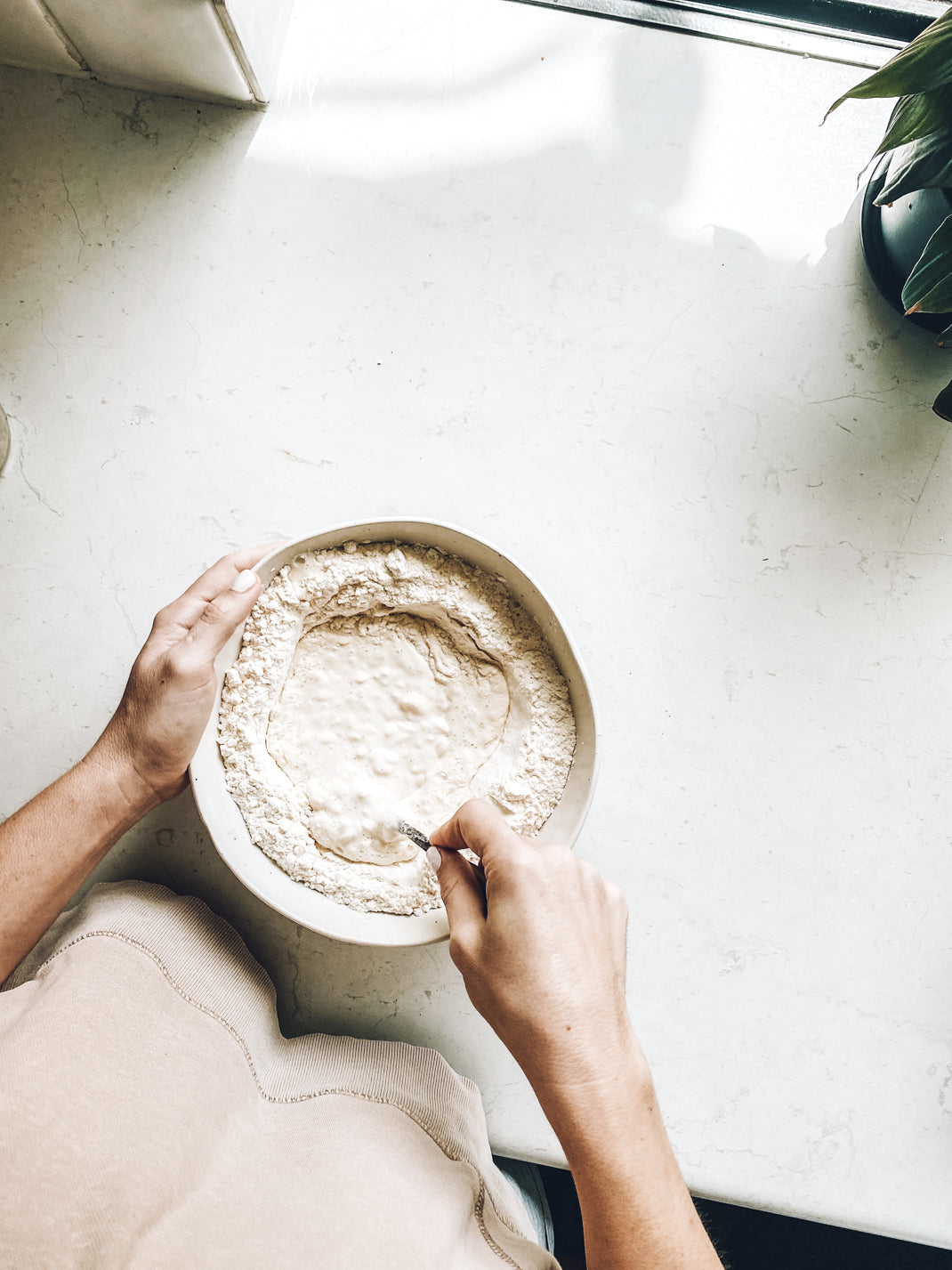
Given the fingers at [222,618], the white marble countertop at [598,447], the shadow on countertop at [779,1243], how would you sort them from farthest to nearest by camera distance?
the shadow on countertop at [779,1243] → the white marble countertop at [598,447] → the fingers at [222,618]

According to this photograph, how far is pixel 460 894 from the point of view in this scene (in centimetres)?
60

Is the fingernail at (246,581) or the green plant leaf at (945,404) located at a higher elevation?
the fingernail at (246,581)

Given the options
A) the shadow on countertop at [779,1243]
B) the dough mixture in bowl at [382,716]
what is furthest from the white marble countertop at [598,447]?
the shadow on countertop at [779,1243]

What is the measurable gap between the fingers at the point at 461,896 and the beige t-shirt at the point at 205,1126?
0.22m

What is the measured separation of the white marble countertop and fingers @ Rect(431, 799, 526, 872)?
0.22 m

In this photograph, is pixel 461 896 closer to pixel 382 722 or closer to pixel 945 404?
pixel 382 722

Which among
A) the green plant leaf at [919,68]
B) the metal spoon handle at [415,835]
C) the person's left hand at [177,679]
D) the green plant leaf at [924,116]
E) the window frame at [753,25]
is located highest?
the window frame at [753,25]

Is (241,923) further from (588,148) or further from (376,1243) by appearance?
(588,148)

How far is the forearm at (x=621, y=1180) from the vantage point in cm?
54

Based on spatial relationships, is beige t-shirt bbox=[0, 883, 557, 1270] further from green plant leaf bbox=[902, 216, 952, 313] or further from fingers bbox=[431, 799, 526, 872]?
green plant leaf bbox=[902, 216, 952, 313]

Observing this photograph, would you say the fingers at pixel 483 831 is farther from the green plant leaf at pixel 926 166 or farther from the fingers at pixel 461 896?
the green plant leaf at pixel 926 166

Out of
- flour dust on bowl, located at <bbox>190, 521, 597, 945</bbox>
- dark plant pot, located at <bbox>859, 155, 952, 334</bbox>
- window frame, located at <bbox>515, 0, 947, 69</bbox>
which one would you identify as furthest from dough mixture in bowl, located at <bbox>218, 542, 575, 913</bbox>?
window frame, located at <bbox>515, 0, 947, 69</bbox>

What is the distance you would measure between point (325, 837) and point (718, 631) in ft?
1.53

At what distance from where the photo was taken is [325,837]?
2.21ft
